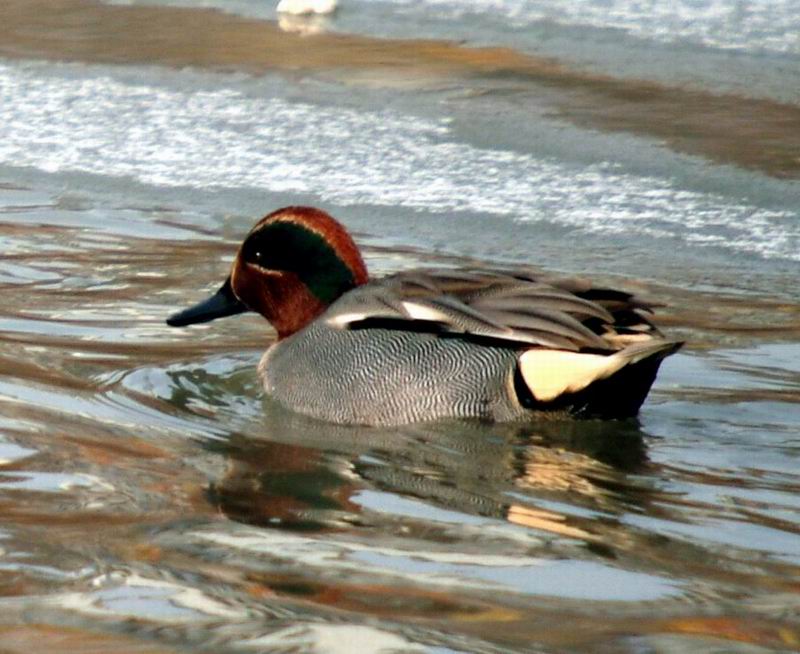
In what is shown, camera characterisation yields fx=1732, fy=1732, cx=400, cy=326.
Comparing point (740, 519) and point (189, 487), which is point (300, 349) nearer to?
point (189, 487)

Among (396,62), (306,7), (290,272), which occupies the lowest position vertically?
(290,272)

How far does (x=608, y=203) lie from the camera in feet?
23.0

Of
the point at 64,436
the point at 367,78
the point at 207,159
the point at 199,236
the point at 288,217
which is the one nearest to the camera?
the point at 64,436

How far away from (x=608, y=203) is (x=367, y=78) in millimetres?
2508

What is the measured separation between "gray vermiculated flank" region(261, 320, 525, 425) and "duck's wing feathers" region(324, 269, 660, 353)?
0.04 meters

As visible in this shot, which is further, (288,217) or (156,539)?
(288,217)

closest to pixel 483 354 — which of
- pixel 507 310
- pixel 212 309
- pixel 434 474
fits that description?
pixel 507 310

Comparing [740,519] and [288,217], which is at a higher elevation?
[288,217]

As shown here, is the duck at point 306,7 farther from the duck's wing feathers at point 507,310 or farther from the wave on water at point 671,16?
the duck's wing feathers at point 507,310

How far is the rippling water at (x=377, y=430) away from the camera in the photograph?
309 centimetres

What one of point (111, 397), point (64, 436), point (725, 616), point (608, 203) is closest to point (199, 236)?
point (608, 203)

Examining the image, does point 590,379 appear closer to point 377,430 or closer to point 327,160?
point 377,430

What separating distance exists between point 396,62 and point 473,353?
5.10 metres

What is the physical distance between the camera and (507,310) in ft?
15.3
